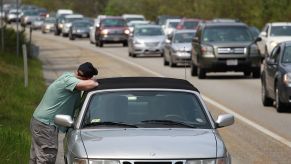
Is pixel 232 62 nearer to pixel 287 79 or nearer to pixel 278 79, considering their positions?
pixel 278 79

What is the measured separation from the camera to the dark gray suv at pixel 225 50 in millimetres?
32125

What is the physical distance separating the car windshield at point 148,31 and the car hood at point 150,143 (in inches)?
1512

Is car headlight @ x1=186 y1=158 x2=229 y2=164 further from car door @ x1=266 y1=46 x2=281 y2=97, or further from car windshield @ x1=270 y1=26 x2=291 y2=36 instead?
car windshield @ x1=270 y1=26 x2=291 y2=36

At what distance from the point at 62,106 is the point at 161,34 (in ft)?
123

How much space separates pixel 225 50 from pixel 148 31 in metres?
16.6

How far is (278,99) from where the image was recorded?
68.6ft

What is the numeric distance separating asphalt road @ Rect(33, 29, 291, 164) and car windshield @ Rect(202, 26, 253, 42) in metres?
1.25

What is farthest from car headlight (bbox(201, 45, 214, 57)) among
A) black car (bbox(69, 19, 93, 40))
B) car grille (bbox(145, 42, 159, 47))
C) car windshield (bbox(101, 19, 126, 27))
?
black car (bbox(69, 19, 93, 40))

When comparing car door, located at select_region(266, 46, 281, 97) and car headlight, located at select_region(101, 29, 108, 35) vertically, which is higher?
car door, located at select_region(266, 46, 281, 97)

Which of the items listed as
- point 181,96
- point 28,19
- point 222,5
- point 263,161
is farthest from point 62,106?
point 28,19

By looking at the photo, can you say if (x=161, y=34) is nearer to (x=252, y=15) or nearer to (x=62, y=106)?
(x=252, y=15)

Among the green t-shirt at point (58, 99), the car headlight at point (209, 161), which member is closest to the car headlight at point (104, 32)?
the green t-shirt at point (58, 99)

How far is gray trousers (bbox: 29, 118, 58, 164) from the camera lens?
10500mm

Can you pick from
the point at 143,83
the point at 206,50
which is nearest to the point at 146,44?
the point at 206,50
